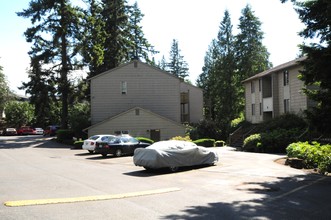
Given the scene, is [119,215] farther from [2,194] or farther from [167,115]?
[167,115]

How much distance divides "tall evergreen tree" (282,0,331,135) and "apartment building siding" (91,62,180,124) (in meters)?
30.1

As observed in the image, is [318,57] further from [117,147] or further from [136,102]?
[136,102]

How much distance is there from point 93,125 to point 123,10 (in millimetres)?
24067

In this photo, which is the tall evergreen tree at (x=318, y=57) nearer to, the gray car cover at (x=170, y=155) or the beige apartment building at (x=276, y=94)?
the gray car cover at (x=170, y=155)

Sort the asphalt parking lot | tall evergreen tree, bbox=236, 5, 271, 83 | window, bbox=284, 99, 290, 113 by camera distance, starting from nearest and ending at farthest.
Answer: the asphalt parking lot → window, bbox=284, 99, 290, 113 → tall evergreen tree, bbox=236, 5, 271, 83

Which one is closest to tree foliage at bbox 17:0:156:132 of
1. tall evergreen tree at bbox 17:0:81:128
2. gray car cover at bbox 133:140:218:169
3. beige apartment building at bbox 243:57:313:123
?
tall evergreen tree at bbox 17:0:81:128

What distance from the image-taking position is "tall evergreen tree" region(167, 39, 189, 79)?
307ft

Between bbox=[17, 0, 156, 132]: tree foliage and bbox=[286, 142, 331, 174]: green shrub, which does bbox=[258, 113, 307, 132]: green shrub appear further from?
bbox=[17, 0, 156, 132]: tree foliage

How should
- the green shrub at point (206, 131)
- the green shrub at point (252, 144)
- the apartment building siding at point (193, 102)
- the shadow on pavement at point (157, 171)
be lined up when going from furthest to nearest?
the apartment building siding at point (193, 102) → the green shrub at point (206, 131) → the green shrub at point (252, 144) → the shadow on pavement at point (157, 171)

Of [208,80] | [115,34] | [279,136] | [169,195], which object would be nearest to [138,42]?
[115,34]

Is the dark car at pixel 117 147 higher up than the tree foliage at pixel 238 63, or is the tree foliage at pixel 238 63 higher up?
the tree foliage at pixel 238 63

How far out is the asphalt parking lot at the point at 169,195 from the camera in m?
8.48

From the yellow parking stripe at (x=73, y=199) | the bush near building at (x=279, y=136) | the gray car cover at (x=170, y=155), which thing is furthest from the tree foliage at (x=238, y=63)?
the yellow parking stripe at (x=73, y=199)

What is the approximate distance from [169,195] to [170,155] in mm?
6357
